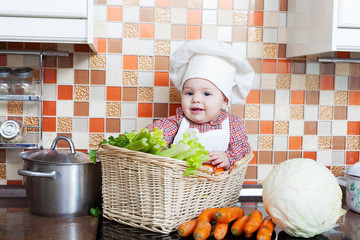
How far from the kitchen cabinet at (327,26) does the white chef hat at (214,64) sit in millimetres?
236

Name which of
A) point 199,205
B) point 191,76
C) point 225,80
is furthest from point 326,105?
point 199,205

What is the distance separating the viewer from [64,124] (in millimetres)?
1489

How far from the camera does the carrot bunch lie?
1.00 metres

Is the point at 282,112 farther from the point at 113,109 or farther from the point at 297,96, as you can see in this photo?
the point at 113,109

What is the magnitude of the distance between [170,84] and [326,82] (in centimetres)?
65

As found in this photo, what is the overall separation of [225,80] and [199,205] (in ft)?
1.41

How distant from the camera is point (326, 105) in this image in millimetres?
1586

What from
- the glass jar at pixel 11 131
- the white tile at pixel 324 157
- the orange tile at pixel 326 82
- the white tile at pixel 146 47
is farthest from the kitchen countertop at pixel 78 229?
the white tile at pixel 146 47

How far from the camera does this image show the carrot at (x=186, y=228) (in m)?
1.02

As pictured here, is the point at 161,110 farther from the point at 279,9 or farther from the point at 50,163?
the point at 279,9

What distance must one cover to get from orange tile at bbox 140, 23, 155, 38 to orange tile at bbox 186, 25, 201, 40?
0.45ft

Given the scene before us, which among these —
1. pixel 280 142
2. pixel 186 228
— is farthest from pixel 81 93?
pixel 280 142

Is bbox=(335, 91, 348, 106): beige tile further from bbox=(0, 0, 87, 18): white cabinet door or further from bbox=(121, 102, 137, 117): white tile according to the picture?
bbox=(0, 0, 87, 18): white cabinet door

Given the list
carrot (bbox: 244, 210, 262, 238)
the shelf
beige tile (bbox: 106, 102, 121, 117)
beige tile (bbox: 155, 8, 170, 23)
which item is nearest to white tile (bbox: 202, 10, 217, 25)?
beige tile (bbox: 155, 8, 170, 23)
